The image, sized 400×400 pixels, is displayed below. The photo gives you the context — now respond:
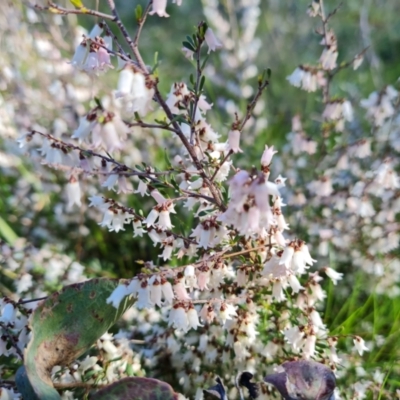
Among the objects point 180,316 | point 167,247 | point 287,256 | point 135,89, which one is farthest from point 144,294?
point 135,89

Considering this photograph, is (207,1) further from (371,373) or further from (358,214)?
(371,373)

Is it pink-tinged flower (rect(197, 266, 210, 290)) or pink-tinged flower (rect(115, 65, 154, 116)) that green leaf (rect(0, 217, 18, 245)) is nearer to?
pink-tinged flower (rect(197, 266, 210, 290))

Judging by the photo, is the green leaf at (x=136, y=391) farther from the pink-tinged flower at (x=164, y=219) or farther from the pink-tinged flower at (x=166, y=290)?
the pink-tinged flower at (x=164, y=219)

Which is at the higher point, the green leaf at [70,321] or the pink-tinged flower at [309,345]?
the pink-tinged flower at [309,345]

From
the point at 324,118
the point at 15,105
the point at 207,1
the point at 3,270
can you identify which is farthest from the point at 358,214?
the point at 207,1

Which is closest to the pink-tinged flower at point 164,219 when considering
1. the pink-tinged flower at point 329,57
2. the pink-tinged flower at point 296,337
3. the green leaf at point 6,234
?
the pink-tinged flower at point 296,337

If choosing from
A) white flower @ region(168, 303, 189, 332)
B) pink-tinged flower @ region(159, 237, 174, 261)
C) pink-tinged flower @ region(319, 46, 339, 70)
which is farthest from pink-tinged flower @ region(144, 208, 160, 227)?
pink-tinged flower @ region(319, 46, 339, 70)
